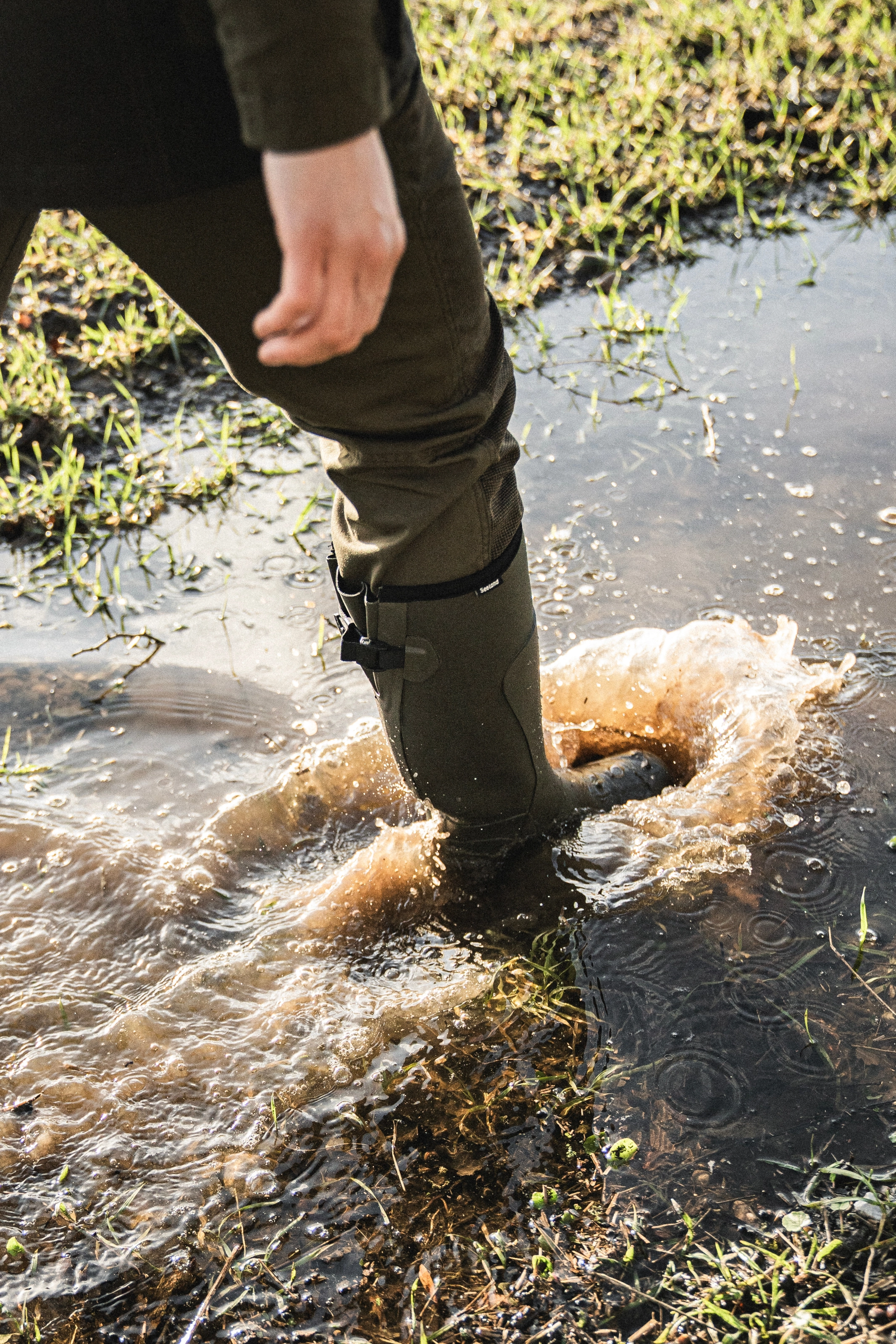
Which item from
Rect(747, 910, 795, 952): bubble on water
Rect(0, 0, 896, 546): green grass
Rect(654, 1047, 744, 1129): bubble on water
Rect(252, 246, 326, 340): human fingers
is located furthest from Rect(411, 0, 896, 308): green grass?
Rect(252, 246, 326, 340): human fingers

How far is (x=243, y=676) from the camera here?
7.13 feet

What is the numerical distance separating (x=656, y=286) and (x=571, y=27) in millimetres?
1845

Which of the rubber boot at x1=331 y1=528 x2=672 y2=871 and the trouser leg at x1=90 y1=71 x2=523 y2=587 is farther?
the rubber boot at x1=331 y1=528 x2=672 y2=871

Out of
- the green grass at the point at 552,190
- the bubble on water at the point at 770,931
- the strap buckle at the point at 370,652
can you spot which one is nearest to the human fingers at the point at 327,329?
the strap buckle at the point at 370,652

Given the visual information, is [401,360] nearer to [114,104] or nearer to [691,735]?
[114,104]

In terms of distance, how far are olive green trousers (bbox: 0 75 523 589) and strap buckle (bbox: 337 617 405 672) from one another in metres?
0.09

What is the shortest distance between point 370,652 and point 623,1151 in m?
0.71

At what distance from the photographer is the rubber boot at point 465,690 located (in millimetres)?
1416

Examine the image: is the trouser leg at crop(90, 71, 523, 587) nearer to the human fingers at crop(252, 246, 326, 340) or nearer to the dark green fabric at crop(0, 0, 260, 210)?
the dark green fabric at crop(0, 0, 260, 210)

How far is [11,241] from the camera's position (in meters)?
1.26

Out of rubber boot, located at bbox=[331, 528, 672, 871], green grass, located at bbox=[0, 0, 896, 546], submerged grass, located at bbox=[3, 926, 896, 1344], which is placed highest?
green grass, located at bbox=[0, 0, 896, 546]

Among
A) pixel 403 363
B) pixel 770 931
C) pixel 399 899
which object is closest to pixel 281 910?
pixel 399 899

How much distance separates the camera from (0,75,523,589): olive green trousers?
1.09m

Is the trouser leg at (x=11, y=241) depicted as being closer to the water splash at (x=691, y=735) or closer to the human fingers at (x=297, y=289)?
the human fingers at (x=297, y=289)
